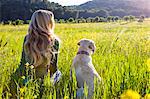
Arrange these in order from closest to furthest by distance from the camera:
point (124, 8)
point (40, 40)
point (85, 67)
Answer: point (85, 67) < point (40, 40) < point (124, 8)

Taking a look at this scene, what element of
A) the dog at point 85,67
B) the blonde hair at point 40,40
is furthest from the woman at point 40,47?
the dog at point 85,67

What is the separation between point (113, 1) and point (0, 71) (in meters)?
105

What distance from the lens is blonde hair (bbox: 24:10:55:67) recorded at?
12.7ft

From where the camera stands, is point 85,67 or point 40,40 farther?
point 40,40

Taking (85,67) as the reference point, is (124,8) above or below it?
below

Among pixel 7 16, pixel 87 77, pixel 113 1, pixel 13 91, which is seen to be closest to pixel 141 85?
pixel 87 77

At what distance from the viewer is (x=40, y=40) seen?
3.92 m

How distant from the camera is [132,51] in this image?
14.5ft

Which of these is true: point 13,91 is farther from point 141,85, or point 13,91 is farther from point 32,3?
point 32,3

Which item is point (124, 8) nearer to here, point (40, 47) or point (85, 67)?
point (40, 47)

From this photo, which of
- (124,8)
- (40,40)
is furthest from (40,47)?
(124,8)

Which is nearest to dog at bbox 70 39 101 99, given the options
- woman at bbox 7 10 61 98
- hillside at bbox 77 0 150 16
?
woman at bbox 7 10 61 98

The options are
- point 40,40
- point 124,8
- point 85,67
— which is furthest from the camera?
point 124,8

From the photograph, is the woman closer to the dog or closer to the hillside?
the dog
